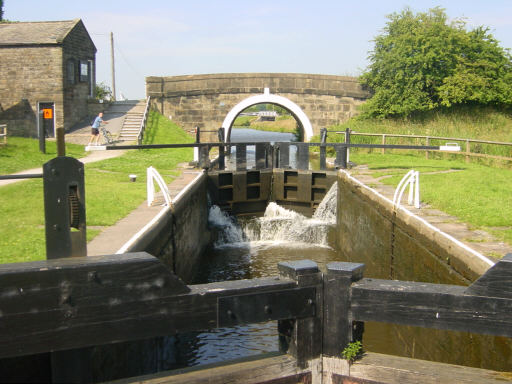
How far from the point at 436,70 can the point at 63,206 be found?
23.5 m

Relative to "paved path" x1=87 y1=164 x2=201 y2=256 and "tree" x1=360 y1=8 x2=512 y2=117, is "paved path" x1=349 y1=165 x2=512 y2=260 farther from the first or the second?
"tree" x1=360 y1=8 x2=512 y2=117

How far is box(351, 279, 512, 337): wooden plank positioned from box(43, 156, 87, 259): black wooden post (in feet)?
4.94

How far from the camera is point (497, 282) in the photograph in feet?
8.75

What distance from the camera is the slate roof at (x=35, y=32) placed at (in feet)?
72.1

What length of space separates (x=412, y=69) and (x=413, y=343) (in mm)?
20262

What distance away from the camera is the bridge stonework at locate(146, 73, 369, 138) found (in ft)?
80.2

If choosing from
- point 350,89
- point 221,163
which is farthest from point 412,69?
point 221,163

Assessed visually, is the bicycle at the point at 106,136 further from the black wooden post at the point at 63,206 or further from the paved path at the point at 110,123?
the black wooden post at the point at 63,206

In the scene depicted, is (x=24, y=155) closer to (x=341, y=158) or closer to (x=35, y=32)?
(x=341, y=158)

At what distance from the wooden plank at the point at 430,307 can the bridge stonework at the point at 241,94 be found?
22117 millimetres

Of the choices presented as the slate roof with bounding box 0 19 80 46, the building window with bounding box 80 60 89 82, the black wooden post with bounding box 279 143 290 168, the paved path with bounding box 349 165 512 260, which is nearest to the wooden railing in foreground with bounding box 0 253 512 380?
the paved path with bounding box 349 165 512 260

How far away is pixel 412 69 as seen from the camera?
2395 cm

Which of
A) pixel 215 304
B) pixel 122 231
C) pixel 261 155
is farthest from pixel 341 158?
pixel 215 304

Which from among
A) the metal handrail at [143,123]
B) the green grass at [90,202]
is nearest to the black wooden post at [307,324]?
the green grass at [90,202]
